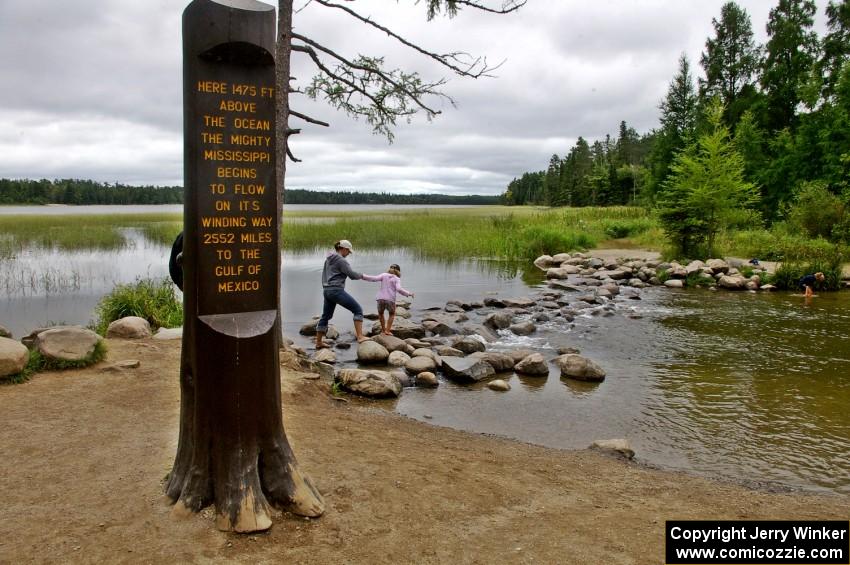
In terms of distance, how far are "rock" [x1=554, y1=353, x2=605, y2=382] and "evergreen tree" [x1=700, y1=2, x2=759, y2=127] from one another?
144ft

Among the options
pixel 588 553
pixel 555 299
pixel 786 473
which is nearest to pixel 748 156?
pixel 555 299

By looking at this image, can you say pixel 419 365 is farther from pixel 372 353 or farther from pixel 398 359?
pixel 372 353

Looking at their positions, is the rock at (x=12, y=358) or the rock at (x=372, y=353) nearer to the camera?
the rock at (x=12, y=358)

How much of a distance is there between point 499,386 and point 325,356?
3.43 m

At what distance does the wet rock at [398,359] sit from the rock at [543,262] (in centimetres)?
1883

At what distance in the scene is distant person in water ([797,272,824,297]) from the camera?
20188 mm

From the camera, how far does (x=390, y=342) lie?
12312 millimetres

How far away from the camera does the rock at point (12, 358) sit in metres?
7.60

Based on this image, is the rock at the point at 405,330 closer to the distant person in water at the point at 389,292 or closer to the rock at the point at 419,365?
the distant person in water at the point at 389,292

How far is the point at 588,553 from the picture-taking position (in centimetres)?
415

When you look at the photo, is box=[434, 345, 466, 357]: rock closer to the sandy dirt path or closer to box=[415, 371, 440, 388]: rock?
box=[415, 371, 440, 388]: rock

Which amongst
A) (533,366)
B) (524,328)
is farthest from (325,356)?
(524,328)

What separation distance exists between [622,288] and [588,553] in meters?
19.4

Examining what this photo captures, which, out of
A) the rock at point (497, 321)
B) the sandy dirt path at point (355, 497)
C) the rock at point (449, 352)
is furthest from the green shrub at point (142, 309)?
the rock at point (497, 321)
